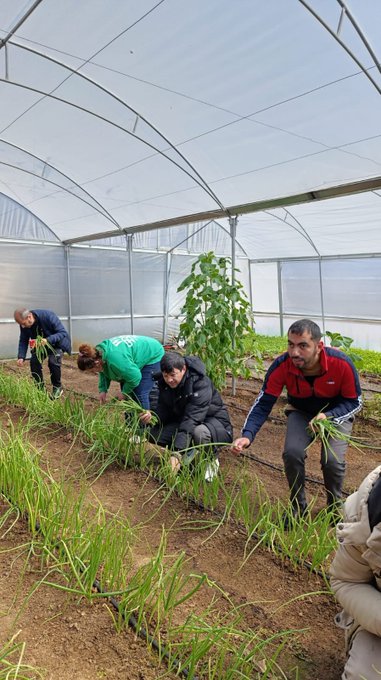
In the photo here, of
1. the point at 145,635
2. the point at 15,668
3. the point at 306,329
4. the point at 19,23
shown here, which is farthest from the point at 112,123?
Result: the point at 15,668

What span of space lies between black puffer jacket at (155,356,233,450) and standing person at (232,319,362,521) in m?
0.46

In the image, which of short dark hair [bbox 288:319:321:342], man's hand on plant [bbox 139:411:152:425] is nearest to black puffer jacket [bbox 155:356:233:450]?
man's hand on plant [bbox 139:411:152:425]

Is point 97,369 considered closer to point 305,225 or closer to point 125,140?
point 125,140

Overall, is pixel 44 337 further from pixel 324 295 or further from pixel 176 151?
pixel 324 295

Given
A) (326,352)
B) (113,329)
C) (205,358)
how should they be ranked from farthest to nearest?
(113,329), (205,358), (326,352)

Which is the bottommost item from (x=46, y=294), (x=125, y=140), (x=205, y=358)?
(x=205, y=358)

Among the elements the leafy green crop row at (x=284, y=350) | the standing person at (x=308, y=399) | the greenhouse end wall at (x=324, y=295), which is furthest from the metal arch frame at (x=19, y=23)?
the greenhouse end wall at (x=324, y=295)

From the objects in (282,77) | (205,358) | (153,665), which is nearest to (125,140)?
(282,77)

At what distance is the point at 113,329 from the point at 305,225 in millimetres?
4300

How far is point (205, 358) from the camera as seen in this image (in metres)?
5.12

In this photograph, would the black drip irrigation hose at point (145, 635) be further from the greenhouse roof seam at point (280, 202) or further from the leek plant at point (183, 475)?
the greenhouse roof seam at point (280, 202)

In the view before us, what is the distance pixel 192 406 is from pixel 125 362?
2.88ft

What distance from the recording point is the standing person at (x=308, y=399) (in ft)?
8.42

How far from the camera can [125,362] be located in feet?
12.5
